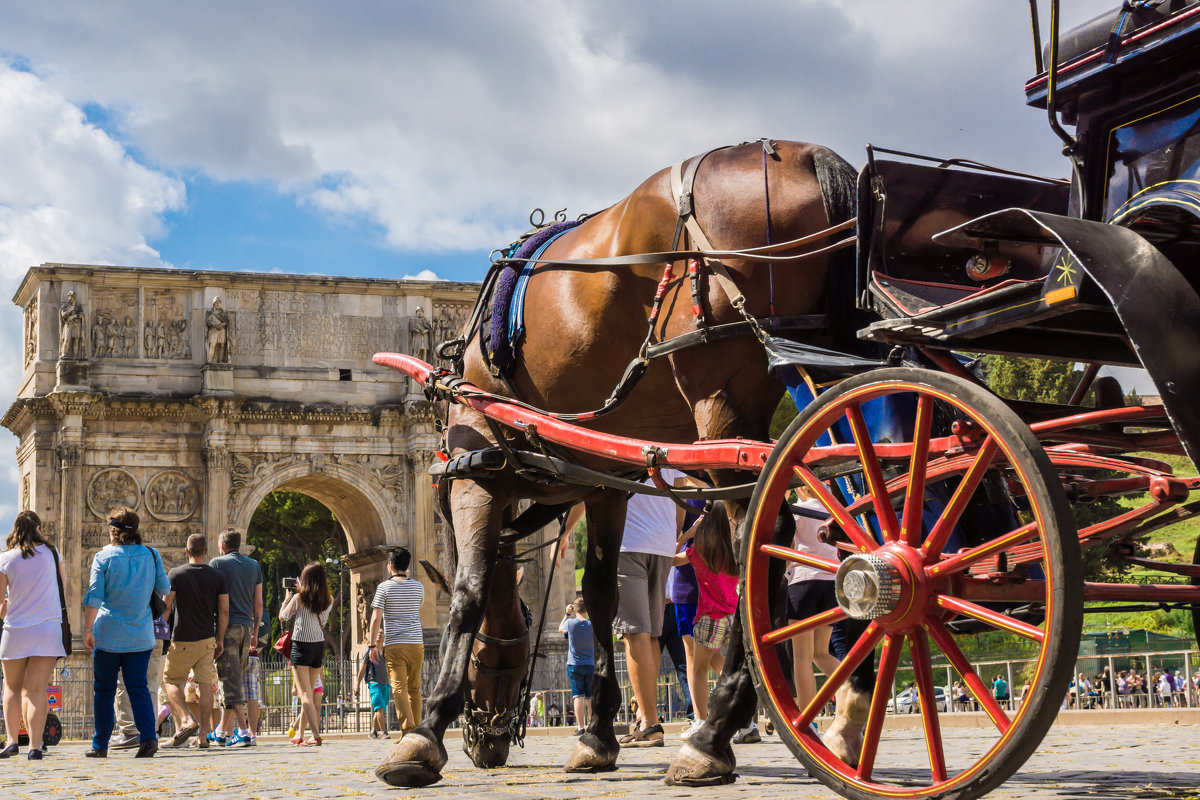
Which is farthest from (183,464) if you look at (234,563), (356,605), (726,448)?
(726,448)

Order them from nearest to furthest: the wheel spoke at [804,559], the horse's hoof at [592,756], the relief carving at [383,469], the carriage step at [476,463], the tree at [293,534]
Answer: the wheel spoke at [804,559], the carriage step at [476,463], the horse's hoof at [592,756], the relief carving at [383,469], the tree at [293,534]

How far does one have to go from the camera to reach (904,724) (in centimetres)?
1117

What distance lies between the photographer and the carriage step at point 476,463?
226 inches

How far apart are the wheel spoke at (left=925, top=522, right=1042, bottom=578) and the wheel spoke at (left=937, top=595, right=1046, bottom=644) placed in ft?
0.21

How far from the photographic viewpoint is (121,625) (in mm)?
9359

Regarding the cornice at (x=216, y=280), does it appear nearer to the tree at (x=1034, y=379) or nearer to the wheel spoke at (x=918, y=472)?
the tree at (x=1034, y=379)

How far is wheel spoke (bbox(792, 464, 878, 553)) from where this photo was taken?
329 centimetres

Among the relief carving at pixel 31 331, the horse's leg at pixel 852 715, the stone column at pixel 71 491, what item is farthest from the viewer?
the relief carving at pixel 31 331

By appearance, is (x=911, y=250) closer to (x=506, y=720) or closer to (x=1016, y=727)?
(x=1016, y=727)

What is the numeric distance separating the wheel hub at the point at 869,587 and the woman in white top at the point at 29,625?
23.4 feet

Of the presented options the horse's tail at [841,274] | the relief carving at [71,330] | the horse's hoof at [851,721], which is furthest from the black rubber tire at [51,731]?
the relief carving at [71,330]

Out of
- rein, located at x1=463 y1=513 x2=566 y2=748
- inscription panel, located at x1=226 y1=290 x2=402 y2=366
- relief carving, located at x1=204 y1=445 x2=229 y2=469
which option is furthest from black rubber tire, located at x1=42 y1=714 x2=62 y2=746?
inscription panel, located at x1=226 y1=290 x2=402 y2=366

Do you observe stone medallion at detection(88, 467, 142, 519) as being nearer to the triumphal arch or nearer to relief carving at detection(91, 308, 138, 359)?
the triumphal arch

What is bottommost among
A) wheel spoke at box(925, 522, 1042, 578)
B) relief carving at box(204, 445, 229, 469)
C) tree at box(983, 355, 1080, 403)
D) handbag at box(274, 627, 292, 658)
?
handbag at box(274, 627, 292, 658)
